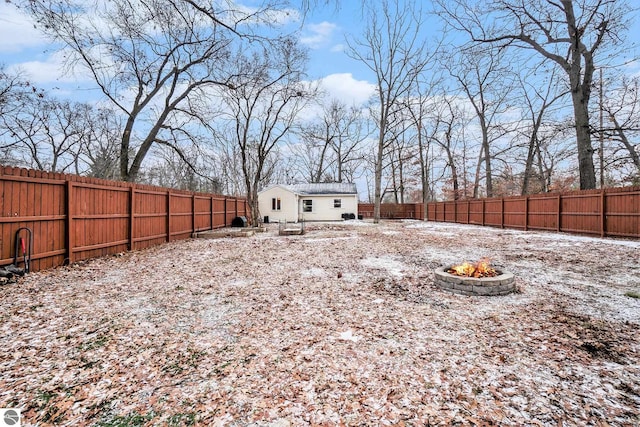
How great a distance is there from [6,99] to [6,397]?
689 inches

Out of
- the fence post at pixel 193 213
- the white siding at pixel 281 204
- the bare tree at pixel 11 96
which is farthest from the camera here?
the white siding at pixel 281 204

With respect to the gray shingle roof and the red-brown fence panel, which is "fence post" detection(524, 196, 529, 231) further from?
the red-brown fence panel

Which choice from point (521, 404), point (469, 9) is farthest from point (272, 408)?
point (469, 9)

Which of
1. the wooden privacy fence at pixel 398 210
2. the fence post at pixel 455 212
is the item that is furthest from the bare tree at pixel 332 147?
the fence post at pixel 455 212

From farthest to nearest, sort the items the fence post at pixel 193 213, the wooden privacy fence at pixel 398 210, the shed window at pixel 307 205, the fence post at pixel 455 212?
the wooden privacy fence at pixel 398 210 → the shed window at pixel 307 205 → the fence post at pixel 455 212 → the fence post at pixel 193 213

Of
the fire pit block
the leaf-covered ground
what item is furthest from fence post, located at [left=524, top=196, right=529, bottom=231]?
the fire pit block

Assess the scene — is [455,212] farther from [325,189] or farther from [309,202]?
[309,202]

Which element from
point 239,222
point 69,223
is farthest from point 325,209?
point 69,223

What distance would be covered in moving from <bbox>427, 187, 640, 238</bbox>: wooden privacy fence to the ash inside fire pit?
8544mm

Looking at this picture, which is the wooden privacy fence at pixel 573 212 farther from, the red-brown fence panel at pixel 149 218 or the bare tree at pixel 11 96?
the bare tree at pixel 11 96

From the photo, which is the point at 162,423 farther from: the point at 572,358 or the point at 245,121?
the point at 245,121

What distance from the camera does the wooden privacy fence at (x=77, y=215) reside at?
495cm

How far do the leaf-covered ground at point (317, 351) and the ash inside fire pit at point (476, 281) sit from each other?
0.60 feet

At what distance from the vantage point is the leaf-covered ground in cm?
189
